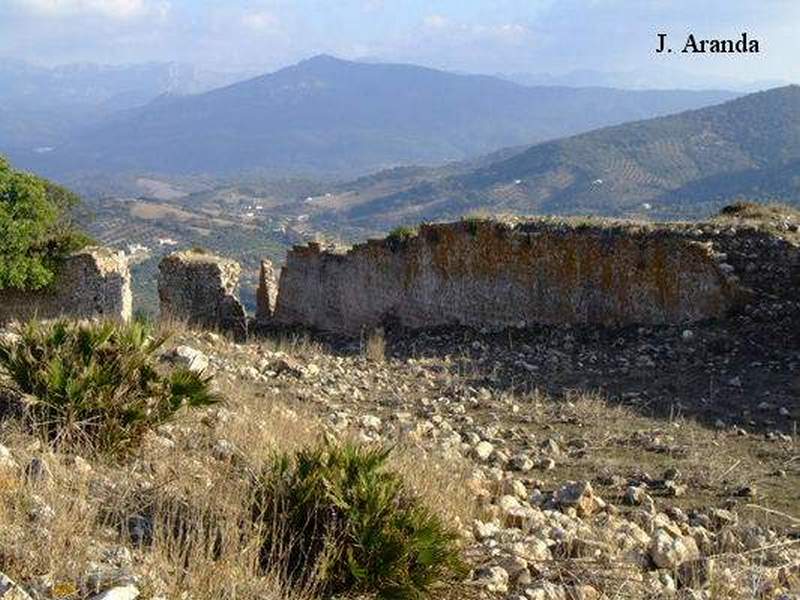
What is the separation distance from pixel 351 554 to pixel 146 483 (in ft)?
4.76

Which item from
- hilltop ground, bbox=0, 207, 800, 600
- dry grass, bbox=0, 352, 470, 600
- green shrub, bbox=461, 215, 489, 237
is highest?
green shrub, bbox=461, 215, 489, 237

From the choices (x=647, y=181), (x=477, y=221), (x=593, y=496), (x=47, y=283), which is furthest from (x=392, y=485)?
(x=647, y=181)

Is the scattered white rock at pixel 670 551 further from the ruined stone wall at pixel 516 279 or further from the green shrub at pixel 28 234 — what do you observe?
the green shrub at pixel 28 234

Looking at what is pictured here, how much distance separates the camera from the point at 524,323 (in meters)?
14.7

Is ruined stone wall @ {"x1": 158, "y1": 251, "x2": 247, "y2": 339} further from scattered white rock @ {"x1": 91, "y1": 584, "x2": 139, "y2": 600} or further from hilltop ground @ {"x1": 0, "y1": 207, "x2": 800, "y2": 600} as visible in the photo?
scattered white rock @ {"x1": 91, "y1": 584, "x2": 139, "y2": 600}

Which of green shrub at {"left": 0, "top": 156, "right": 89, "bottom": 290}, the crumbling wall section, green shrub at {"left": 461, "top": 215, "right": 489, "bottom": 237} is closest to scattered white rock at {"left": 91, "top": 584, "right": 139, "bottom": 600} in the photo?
green shrub at {"left": 461, "top": 215, "right": 489, "bottom": 237}

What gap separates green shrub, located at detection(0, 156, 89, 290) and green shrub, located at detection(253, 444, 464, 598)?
15520mm

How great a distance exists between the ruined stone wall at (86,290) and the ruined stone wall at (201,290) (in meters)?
0.86

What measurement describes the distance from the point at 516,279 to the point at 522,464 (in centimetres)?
811

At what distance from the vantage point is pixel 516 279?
48.9 ft

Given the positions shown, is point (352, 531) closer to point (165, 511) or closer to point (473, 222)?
point (165, 511)

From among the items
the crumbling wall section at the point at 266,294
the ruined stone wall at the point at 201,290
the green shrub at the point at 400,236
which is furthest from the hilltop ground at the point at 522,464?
the crumbling wall section at the point at 266,294

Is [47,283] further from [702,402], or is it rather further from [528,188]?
[528,188]

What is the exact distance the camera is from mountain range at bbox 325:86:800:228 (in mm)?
107875
